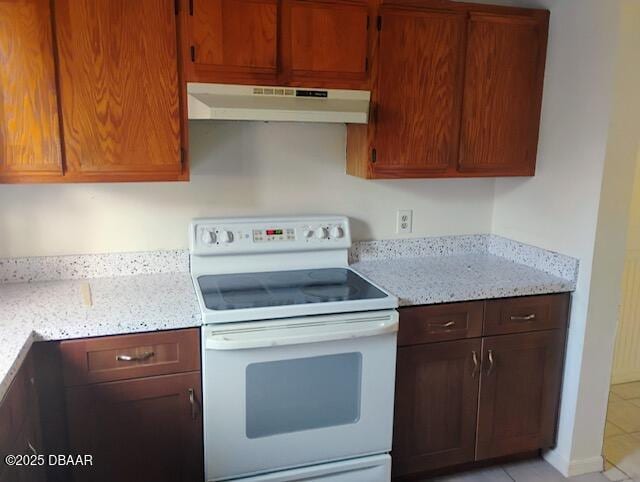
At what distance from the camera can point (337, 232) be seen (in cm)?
244

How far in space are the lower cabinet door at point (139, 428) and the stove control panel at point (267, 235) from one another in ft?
2.06

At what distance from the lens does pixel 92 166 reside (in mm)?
1927

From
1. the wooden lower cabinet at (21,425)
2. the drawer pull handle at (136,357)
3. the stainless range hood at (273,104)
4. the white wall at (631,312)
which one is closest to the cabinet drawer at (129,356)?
the drawer pull handle at (136,357)

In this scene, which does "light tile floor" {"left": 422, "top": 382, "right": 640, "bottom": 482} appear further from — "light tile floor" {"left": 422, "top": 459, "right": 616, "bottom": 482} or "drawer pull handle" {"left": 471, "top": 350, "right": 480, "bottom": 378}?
"drawer pull handle" {"left": 471, "top": 350, "right": 480, "bottom": 378}

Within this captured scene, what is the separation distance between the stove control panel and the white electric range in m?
0.15

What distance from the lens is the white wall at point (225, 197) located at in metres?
2.16

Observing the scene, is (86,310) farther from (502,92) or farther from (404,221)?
(502,92)

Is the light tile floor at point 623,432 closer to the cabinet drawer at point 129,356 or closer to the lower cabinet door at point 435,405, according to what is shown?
the lower cabinet door at point 435,405

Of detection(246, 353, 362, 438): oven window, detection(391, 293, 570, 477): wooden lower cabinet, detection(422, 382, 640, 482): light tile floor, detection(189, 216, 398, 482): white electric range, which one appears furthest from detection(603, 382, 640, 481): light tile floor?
detection(246, 353, 362, 438): oven window

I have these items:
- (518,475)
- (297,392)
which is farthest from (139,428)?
(518,475)

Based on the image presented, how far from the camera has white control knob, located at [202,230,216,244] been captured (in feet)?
7.41

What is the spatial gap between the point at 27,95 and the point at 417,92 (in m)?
1.48

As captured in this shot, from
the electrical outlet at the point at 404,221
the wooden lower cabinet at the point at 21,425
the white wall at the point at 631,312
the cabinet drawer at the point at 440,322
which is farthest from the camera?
the white wall at the point at 631,312

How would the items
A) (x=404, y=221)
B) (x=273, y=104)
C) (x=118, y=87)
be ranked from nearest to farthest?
Result: 1. (x=118, y=87)
2. (x=273, y=104)
3. (x=404, y=221)
